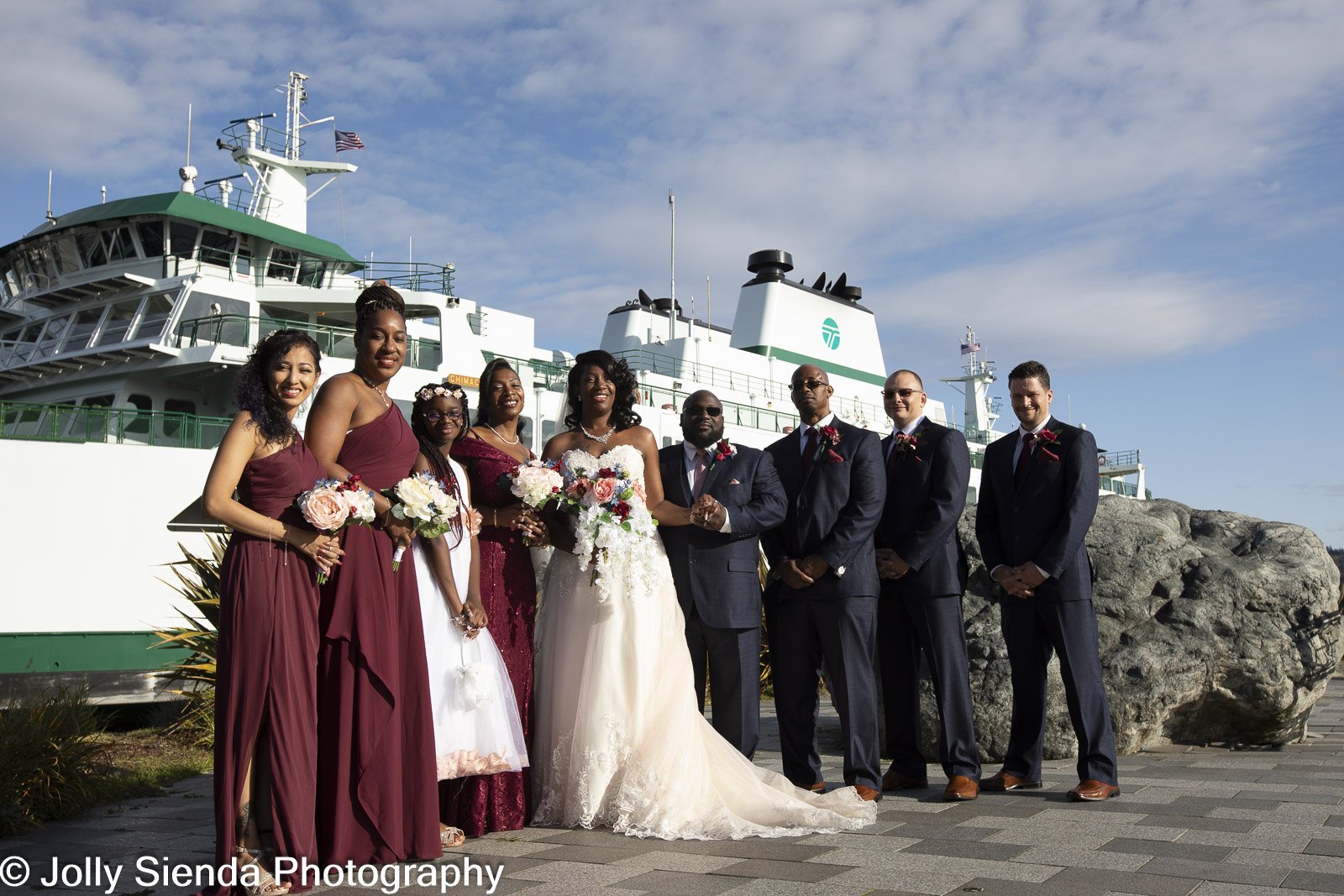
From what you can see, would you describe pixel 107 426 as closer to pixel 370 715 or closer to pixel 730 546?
pixel 730 546

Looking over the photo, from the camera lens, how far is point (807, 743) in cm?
543

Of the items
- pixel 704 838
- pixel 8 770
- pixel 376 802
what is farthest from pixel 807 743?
pixel 8 770

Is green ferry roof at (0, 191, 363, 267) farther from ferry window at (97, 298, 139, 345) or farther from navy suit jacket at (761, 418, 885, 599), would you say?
navy suit jacket at (761, 418, 885, 599)

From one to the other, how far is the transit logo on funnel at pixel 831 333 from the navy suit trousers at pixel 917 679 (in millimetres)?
23752

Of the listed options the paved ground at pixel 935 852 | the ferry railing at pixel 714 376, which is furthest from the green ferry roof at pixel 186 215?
the paved ground at pixel 935 852

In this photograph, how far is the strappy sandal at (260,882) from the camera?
3.55 metres

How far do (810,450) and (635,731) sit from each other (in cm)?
179

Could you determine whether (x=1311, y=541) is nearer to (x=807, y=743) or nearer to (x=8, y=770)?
(x=807, y=743)

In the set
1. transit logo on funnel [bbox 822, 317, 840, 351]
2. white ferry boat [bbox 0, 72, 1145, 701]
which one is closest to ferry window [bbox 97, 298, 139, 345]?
white ferry boat [bbox 0, 72, 1145, 701]

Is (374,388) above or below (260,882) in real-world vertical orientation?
above

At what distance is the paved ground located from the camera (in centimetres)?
349

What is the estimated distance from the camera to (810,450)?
5.67 meters

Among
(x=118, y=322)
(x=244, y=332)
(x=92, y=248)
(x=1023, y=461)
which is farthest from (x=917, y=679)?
(x=92, y=248)

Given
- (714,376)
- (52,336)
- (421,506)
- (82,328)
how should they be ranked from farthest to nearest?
(714,376) < (52,336) < (82,328) < (421,506)
